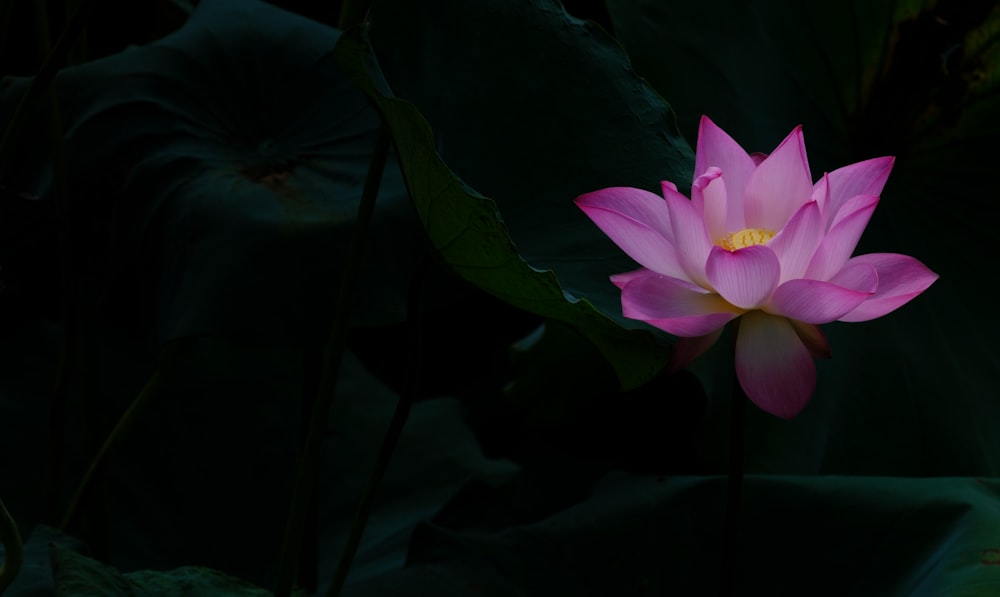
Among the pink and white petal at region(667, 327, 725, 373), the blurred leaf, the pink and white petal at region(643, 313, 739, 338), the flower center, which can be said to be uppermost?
the flower center

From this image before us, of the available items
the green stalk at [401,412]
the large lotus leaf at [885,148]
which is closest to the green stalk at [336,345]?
the green stalk at [401,412]

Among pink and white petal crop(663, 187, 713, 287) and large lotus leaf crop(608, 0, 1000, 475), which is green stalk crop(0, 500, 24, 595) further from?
large lotus leaf crop(608, 0, 1000, 475)

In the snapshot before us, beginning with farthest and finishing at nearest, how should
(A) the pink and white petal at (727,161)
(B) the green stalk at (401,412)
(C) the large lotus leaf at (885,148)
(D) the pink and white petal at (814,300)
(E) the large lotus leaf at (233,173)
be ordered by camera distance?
(C) the large lotus leaf at (885,148), (E) the large lotus leaf at (233,173), (B) the green stalk at (401,412), (A) the pink and white petal at (727,161), (D) the pink and white petal at (814,300)

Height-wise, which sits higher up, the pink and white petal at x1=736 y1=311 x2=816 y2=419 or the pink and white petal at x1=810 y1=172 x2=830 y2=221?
the pink and white petal at x1=810 y1=172 x2=830 y2=221

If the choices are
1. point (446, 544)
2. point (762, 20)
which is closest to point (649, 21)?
point (762, 20)

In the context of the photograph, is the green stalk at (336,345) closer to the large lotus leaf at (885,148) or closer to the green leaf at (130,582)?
the green leaf at (130,582)

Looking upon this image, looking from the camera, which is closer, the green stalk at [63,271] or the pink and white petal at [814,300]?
the pink and white petal at [814,300]

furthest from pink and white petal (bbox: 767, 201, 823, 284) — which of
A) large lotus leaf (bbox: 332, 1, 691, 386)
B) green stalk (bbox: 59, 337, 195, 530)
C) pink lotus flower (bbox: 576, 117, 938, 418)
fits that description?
green stalk (bbox: 59, 337, 195, 530)

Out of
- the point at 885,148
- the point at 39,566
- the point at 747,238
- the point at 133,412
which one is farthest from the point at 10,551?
the point at 885,148
